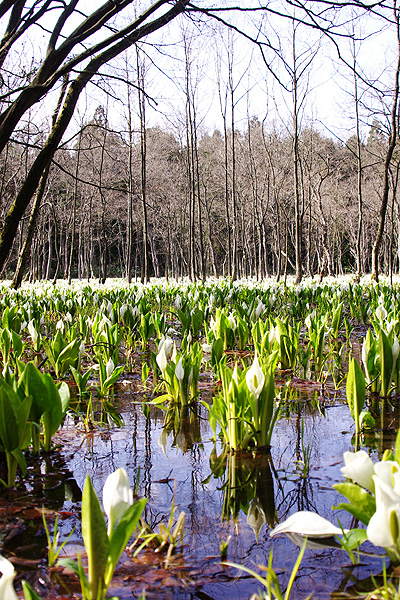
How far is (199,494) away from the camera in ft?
5.55

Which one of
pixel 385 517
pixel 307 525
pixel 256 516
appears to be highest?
pixel 385 517

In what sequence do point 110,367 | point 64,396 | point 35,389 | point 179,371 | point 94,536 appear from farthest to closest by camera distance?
1. point 110,367
2. point 179,371
3. point 64,396
4. point 35,389
5. point 94,536

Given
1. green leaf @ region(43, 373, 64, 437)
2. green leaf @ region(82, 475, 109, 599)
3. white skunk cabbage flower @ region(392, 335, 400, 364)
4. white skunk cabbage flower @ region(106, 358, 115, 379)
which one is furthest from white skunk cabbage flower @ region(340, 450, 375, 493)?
white skunk cabbage flower @ region(106, 358, 115, 379)

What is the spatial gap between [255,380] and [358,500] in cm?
87

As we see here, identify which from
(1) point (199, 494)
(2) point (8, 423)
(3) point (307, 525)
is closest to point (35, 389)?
(2) point (8, 423)

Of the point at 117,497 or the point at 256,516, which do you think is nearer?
the point at 117,497

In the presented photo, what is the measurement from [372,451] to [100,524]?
4.49 ft

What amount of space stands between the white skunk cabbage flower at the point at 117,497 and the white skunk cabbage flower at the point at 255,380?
103 centimetres

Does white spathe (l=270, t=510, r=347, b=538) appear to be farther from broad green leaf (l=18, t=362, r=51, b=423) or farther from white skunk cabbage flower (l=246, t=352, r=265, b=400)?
broad green leaf (l=18, t=362, r=51, b=423)

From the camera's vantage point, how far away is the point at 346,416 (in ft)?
8.62

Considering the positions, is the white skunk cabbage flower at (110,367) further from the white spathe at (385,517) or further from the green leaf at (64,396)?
the white spathe at (385,517)

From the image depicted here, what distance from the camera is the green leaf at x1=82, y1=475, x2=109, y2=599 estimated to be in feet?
3.14

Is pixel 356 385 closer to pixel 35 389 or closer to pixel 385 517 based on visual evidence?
pixel 385 517

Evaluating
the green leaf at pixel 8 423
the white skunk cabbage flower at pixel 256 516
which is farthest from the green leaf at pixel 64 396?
the white skunk cabbage flower at pixel 256 516
